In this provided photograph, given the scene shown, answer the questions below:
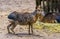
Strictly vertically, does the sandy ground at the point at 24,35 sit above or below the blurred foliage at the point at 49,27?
below

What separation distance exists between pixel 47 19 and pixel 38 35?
184cm

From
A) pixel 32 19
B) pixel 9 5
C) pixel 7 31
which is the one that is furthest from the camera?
pixel 9 5

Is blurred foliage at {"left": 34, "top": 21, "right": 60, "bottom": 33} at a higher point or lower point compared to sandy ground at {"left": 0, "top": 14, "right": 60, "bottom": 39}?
higher

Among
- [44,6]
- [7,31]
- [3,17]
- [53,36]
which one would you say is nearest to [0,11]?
[3,17]

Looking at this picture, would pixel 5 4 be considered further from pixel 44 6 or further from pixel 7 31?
pixel 7 31

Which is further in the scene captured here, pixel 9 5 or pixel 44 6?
pixel 9 5

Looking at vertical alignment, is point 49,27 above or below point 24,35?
above

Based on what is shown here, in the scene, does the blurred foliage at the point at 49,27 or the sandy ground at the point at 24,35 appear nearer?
the sandy ground at the point at 24,35

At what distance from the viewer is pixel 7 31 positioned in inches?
353

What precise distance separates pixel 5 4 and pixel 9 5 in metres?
0.37

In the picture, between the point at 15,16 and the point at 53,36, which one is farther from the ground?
the point at 15,16

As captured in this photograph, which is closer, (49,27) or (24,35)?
(24,35)

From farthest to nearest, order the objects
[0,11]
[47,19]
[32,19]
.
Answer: [0,11]
[47,19]
[32,19]

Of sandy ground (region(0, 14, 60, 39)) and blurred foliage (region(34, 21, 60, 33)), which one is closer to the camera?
sandy ground (region(0, 14, 60, 39))
